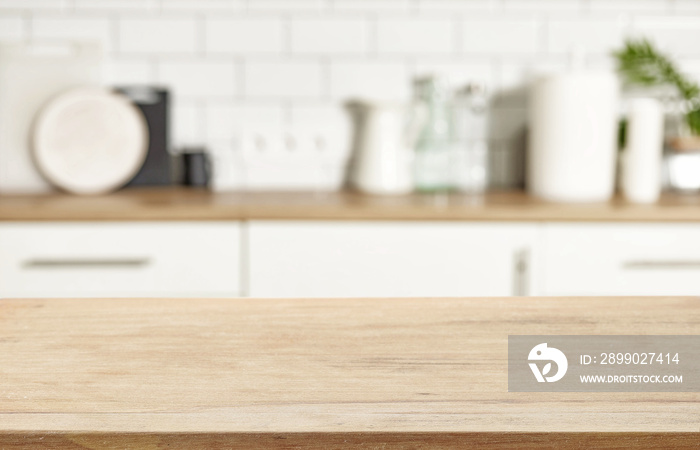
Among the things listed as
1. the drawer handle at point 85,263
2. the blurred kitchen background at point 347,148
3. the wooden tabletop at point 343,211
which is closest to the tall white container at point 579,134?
the blurred kitchen background at point 347,148

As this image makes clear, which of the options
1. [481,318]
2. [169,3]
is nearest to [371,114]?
[169,3]

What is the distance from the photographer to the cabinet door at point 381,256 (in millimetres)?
1575

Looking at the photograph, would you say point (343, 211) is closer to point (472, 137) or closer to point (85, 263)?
point (85, 263)

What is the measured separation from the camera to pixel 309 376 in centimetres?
45

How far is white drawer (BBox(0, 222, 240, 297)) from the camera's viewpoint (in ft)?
5.10

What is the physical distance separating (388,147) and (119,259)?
2.46 feet

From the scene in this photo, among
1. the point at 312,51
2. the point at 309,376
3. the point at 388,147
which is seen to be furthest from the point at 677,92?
the point at 309,376

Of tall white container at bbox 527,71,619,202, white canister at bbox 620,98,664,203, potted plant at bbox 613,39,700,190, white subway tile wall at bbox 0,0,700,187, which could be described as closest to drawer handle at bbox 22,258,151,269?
white subway tile wall at bbox 0,0,700,187

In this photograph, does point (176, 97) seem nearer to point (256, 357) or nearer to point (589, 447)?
point (256, 357)

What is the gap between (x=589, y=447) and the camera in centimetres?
36

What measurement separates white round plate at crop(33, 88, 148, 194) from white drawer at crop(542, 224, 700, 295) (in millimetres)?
1135

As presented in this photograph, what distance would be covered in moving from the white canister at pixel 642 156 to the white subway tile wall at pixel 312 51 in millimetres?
475

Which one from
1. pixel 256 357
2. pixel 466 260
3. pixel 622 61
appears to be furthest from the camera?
pixel 622 61

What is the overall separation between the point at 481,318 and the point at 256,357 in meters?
0.20
